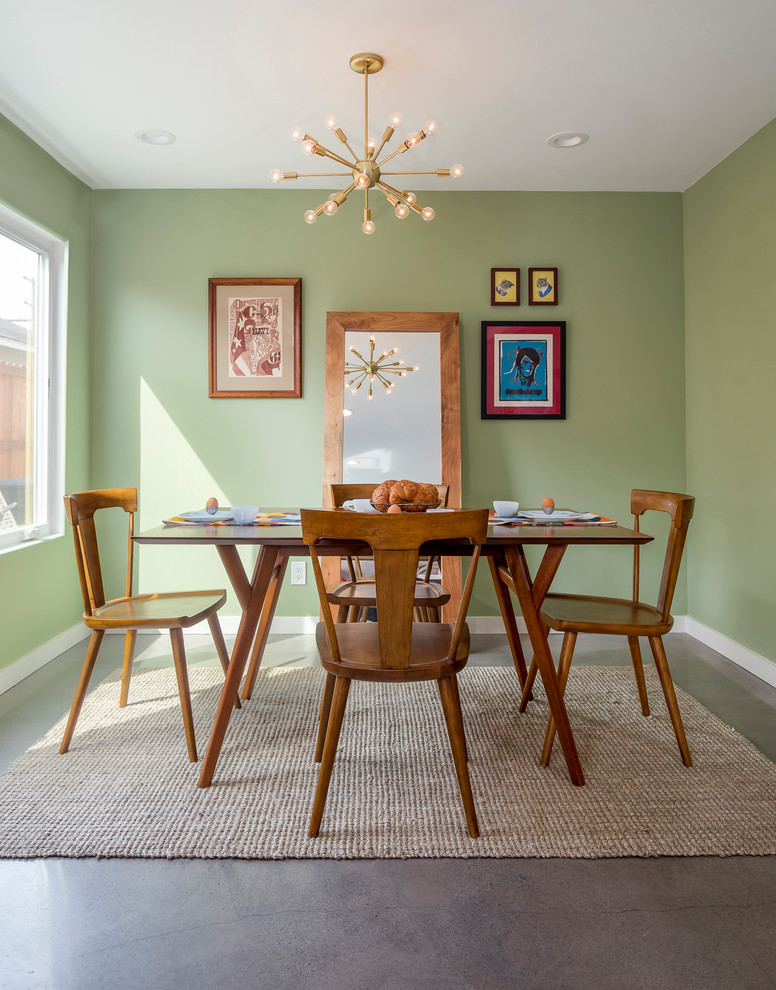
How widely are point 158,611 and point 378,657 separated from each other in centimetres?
92

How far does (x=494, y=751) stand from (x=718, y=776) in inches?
27.4

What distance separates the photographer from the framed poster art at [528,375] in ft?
12.4

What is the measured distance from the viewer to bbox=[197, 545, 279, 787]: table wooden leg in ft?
6.66

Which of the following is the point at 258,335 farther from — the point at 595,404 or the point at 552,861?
the point at 552,861

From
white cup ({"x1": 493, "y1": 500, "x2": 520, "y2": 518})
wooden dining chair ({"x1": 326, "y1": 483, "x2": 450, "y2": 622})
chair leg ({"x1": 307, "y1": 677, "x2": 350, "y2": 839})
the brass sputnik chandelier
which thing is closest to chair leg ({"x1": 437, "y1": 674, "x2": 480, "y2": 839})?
chair leg ({"x1": 307, "y1": 677, "x2": 350, "y2": 839})

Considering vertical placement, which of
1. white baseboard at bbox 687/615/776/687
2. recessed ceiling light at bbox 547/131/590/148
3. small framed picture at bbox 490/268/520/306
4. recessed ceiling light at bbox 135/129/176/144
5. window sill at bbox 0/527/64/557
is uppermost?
recessed ceiling light at bbox 547/131/590/148

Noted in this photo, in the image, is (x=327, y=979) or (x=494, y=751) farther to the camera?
(x=494, y=751)

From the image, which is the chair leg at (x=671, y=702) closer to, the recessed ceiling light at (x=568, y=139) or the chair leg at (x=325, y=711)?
the chair leg at (x=325, y=711)

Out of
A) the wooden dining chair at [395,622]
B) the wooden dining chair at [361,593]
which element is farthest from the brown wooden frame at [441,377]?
the wooden dining chair at [395,622]

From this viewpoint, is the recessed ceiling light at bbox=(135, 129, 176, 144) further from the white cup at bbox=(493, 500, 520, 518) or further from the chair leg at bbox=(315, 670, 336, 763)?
the chair leg at bbox=(315, 670, 336, 763)

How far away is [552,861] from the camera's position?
1.68 m

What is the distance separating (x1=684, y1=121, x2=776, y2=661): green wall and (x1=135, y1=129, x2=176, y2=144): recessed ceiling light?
8.99 ft

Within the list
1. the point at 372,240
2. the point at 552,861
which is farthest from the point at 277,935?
the point at 372,240

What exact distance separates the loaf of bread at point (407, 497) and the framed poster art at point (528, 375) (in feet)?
5.45
